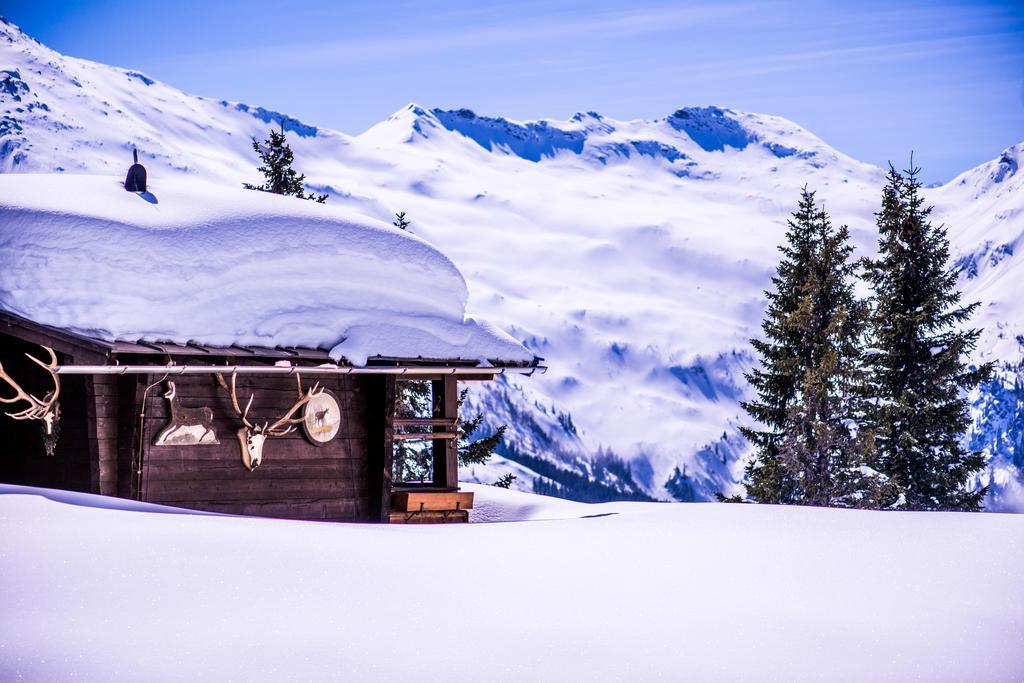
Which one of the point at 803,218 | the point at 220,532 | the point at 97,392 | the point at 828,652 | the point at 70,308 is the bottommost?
the point at 828,652

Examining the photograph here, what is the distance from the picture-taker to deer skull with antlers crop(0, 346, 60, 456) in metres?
13.5

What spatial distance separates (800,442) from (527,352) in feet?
48.0

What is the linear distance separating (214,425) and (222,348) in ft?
3.38

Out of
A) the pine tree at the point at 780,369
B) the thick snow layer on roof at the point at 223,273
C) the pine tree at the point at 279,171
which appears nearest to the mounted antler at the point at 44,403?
the thick snow layer on roof at the point at 223,273

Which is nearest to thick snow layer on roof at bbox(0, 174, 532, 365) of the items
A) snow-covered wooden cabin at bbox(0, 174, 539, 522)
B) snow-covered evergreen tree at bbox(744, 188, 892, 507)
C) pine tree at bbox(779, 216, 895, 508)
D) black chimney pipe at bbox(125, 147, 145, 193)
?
snow-covered wooden cabin at bbox(0, 174, 539, 522)

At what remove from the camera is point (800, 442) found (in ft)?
96.9

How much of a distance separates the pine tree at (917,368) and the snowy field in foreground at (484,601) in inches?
722

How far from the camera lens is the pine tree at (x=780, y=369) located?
30922mm

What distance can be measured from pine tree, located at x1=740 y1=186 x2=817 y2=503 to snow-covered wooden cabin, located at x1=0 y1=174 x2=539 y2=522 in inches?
617

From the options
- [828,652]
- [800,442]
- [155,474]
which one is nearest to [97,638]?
[828,652]

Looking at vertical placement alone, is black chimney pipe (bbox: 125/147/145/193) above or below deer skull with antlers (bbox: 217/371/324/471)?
above

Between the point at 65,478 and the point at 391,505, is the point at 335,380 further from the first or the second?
the point at 65,478

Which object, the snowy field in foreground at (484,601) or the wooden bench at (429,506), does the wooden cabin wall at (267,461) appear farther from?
the snowy field in foreground at (484,601)

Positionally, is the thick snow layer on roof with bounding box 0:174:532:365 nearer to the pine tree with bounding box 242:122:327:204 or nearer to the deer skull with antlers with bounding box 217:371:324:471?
the deer skull with antlers with bounding box 217:371:324:471
